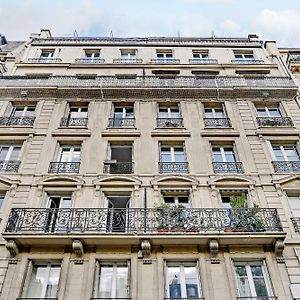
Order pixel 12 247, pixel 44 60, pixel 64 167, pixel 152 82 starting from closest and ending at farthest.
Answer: pixel 12 247 → pixel 64 167 → pixel 152 82 → pixel 44 60

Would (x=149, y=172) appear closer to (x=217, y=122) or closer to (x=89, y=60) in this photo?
(x=217, y=122)

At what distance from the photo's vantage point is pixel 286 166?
42.6 feet

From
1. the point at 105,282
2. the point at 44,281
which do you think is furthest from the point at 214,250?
the point at 44,281

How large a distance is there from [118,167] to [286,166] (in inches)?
224

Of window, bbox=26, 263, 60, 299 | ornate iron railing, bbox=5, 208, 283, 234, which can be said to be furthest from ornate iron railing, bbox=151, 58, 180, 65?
window, bbox=26, 263, 60, 299

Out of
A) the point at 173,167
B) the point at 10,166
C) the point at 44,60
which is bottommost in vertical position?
the point at 173,167

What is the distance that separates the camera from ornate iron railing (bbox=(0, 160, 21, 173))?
12805mm

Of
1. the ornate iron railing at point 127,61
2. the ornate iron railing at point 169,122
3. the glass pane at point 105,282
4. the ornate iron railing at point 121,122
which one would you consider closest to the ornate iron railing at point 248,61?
the ornate iron railing at point 127,61

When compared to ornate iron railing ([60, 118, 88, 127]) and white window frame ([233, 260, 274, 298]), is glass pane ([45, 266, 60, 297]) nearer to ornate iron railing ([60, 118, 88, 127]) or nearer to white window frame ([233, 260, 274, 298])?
white window frame ([233, 260, 274, 298])

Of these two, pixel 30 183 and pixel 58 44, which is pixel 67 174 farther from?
pixel 58 44

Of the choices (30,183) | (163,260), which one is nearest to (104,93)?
(30,183)

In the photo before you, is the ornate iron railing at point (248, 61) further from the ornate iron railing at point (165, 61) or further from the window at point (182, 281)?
the window at point (182, 281)

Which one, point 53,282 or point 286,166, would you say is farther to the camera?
point 286,166

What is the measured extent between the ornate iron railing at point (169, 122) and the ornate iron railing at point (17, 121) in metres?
4.92
